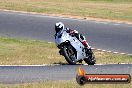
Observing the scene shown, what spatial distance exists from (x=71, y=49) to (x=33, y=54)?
3.09 m

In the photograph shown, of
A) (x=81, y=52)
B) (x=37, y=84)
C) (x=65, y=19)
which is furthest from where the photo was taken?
(x=65, y=19)

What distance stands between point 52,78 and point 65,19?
15.8 metres

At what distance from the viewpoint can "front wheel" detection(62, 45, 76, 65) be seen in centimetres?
1333

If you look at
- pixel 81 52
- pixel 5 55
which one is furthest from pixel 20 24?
pixel 81 52

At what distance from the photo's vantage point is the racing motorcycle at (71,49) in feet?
43.7

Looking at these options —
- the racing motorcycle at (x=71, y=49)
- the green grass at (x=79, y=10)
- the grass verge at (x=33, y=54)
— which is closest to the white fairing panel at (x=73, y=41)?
the racing motorcycle at (x=71, y=49)

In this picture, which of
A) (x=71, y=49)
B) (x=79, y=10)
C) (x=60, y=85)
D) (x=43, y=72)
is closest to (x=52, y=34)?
(x=71, y=49)

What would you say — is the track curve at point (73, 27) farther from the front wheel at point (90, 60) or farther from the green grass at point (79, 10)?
the front wheel at point (90, 60)

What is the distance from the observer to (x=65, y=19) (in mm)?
26438

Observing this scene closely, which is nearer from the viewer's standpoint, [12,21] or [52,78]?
[52,78]

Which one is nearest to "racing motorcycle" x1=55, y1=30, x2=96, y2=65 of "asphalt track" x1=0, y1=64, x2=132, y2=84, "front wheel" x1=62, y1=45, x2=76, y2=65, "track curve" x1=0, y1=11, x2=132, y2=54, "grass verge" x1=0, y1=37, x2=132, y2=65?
"front wheel" x1=62, y1=45, x2=76, y2=65

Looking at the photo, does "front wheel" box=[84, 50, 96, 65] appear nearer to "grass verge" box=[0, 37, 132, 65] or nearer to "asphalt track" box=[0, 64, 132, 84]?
"grass verge" box=[0, 37, 132, 65]

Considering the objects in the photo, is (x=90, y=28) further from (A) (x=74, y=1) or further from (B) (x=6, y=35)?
(A) (x=74, y=1)

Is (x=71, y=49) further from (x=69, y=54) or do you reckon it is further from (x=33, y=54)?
(x=33, y=54)
